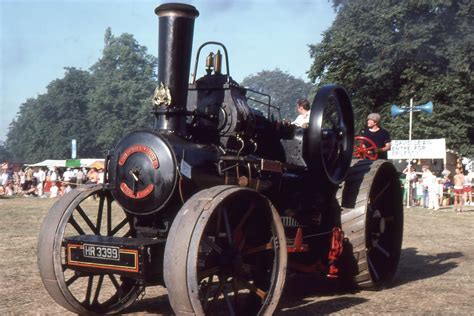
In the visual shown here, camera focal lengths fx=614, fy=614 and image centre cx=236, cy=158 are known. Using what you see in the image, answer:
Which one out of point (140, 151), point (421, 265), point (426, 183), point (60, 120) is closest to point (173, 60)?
point (140, 151)

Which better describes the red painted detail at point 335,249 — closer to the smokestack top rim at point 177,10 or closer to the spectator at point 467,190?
the smokestack top rim at point 177,10

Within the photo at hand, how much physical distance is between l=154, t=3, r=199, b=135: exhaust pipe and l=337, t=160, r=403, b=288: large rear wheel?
194 cm

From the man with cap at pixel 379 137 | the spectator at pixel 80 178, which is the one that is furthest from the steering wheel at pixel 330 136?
the spectator at pixel 80 178

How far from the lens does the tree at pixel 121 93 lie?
6288 centimetres

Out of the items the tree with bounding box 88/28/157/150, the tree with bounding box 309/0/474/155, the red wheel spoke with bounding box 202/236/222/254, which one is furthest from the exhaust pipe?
the tree with bounding box 88/28/157/150

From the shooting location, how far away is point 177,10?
180 inches

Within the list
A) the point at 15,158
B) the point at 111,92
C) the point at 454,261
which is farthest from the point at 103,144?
the point at 454,261

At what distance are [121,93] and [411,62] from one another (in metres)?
42.5

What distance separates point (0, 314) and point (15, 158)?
3569 inches

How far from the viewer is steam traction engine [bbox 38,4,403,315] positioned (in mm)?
4035

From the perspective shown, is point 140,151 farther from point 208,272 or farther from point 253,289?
point 253,289

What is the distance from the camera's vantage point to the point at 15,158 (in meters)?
90.0

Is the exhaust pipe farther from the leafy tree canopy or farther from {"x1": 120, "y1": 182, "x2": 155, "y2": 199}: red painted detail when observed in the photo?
the leafy tree canopy

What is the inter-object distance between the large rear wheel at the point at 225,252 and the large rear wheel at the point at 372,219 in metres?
1.31
